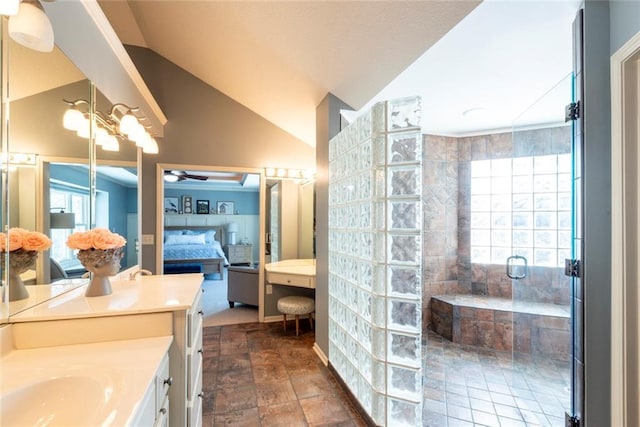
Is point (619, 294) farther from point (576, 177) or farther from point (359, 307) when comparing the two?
point (359, 307)

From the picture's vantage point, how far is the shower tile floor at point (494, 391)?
75.1 inches

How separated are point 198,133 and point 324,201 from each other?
2.03 meters

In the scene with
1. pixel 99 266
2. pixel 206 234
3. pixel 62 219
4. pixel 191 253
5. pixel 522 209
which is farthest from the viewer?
pixel 206 234

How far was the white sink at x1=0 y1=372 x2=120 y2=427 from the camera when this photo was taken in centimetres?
78

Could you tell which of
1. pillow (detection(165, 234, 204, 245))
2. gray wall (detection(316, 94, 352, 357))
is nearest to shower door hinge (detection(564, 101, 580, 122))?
gray wall (detection(316, 94, 352, 357))

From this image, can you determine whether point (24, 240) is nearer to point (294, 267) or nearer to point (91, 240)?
point (91, 240)

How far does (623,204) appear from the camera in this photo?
1.24 m

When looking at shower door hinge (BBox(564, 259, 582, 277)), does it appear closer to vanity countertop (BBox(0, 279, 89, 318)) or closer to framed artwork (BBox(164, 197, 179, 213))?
vanity countertop (BBox(0, 279, 89, 318))

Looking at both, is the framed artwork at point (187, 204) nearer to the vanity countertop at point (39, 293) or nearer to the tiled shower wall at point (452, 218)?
the vanity countertop at point (39, 293)

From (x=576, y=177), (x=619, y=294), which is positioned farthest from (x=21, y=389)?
(x=576, y=177)

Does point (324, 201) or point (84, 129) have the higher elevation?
point (84, 129)

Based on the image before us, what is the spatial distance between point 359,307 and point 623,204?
4.72ft

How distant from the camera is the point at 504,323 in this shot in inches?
113

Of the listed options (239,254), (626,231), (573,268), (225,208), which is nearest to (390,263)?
(573,268)
